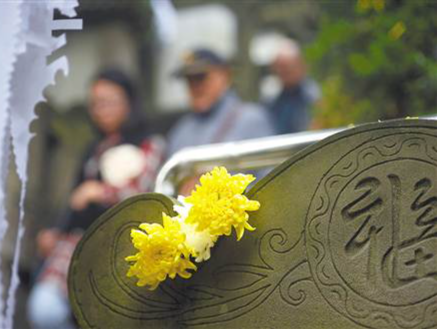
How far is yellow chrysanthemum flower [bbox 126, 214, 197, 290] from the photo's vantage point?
7.12 feet

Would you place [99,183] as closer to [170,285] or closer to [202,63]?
[202,63]

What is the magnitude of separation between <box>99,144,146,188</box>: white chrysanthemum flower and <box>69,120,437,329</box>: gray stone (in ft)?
10.2

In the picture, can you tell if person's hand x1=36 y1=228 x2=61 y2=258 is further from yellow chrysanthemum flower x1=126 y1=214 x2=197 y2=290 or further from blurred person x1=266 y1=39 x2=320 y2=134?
yellow chrysanthemum flower x1=126 y1=214 x2=197 y2=290

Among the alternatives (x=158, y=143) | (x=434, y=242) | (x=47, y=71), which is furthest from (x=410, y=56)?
(x=434, y=242)

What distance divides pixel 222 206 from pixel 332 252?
0.29 metres

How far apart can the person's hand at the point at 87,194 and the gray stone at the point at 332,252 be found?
10.2ft

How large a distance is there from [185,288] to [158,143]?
361 centimetres

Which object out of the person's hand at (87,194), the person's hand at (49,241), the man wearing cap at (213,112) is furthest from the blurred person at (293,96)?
the person's hand at (49,241)

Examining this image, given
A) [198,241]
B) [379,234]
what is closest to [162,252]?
[198,241]

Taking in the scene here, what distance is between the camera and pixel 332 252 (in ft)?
6.75

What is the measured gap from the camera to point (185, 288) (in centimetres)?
226

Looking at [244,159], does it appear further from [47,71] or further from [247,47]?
[247,47]

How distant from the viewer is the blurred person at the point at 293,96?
6.13 metres

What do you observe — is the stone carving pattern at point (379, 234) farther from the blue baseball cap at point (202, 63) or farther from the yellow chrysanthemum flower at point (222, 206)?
the blue baseball cap at point (202, 63)
